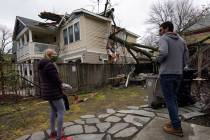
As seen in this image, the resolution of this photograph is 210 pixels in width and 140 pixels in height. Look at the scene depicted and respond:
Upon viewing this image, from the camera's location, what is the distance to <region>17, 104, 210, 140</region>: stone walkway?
327cm

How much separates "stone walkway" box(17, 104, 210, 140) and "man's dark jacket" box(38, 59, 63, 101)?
929 mm

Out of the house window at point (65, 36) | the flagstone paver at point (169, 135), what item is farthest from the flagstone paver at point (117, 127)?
the house window at point (65, 36)

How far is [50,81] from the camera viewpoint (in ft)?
10.3

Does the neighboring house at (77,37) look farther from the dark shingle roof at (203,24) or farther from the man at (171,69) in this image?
the man at (171,69)

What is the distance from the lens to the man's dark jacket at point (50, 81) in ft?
10.1

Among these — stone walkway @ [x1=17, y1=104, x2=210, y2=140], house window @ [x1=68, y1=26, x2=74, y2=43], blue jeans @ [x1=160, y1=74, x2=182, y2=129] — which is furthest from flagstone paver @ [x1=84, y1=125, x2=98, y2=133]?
house window @ [x1=68, y1=26, x2=74, y2=43]

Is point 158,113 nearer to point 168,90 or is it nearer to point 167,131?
point 167,131

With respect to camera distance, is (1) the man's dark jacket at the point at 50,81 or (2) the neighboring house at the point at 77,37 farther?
(2) the neighboring house at the point at 77,37

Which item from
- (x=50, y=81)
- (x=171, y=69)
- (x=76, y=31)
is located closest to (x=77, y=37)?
(x=76, y=31)

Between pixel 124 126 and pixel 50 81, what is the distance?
1781mm

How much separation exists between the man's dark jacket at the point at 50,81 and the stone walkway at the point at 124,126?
0.93 metres

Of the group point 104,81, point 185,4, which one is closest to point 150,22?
point 185,4

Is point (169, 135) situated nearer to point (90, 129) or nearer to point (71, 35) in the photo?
point (90, 129)

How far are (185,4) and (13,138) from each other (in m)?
36.4
